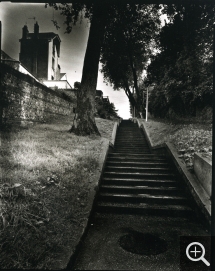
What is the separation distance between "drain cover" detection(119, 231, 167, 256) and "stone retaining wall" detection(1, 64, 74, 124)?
12.1ft

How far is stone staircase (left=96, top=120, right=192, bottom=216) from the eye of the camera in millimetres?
4895

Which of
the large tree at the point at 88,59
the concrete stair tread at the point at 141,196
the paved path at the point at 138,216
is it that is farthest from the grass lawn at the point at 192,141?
the large tree at the point at 88,59

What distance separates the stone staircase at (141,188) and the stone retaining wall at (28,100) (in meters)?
2.77

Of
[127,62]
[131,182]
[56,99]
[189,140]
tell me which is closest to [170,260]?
[131,182]

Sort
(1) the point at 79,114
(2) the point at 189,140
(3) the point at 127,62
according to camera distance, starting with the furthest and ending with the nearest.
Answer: (3) the point at 127,62 → (1) the point at 79,114 → (2) the point at 189,140

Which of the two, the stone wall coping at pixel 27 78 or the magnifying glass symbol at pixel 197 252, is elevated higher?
the stone wall coping at pixel 27 78

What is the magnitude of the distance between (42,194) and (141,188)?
2.62 meters

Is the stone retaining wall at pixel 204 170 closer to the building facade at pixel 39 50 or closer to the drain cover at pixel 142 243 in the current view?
the drain cover at pixel 142 243

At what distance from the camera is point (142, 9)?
503 centimetres

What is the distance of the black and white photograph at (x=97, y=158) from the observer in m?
3.28

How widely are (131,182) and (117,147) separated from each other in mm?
3922

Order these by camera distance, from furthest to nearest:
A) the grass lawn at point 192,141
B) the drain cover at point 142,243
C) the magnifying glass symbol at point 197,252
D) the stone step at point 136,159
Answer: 1. the stone step at point 136,159
2. the grass lawn at point 192,141
3. the drain cover at point 142,243
4. the magnifying glass symbol at point 197,252

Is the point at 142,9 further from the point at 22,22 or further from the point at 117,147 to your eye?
the point at 117,147

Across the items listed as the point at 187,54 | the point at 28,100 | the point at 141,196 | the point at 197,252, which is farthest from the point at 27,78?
the point at 197,252
